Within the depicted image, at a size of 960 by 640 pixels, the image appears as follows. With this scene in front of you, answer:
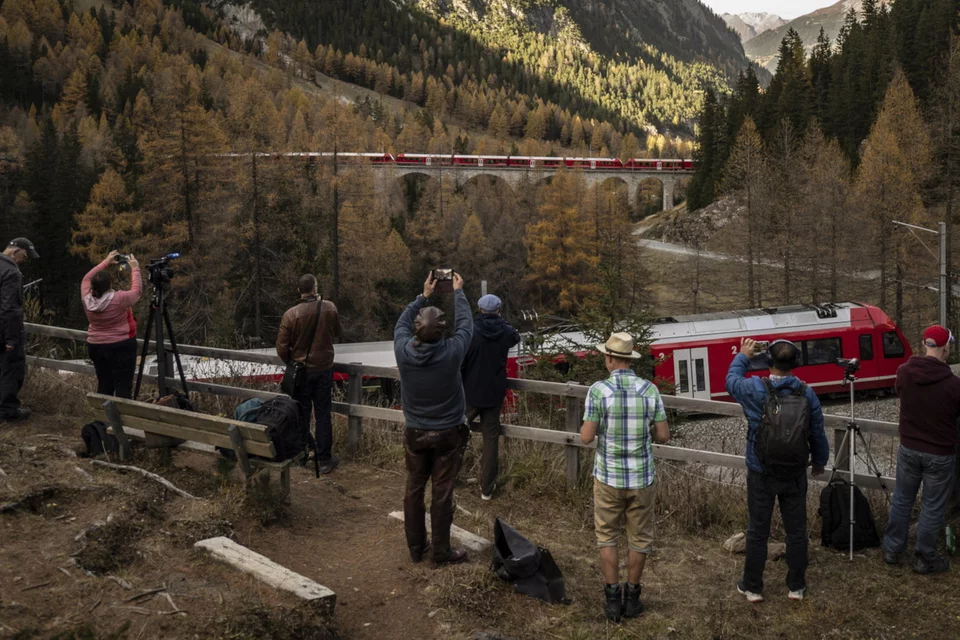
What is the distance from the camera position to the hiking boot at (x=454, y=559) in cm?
514

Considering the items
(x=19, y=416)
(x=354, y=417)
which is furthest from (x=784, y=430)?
(x=19, y=416)

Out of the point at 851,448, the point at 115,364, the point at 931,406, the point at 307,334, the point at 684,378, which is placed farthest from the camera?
the point at 684,378

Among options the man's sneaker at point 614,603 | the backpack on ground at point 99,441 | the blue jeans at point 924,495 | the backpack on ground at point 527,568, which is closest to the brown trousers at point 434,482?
the backpack on ground at point 527,568

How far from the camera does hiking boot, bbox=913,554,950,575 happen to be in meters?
5.34

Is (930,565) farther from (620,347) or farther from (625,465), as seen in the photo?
(620,347)

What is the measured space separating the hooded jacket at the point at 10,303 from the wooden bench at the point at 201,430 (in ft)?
5.39

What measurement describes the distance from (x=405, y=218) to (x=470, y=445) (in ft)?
232

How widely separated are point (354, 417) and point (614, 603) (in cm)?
388

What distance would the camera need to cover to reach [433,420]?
5156 mm

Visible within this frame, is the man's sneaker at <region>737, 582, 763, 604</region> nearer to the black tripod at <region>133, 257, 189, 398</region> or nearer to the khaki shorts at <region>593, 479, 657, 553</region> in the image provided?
the khaki shorts at <region>593, 479, 657, 553</region>

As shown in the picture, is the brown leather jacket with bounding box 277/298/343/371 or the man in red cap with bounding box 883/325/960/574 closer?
the man in red cap with bounding box 883/325/960/574

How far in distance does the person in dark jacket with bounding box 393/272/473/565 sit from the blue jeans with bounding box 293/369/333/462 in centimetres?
225

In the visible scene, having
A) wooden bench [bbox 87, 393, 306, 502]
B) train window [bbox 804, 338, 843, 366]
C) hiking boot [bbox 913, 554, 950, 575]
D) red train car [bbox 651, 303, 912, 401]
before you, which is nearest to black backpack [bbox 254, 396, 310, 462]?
wooden bench [bbox 87, 393, 306, 502]

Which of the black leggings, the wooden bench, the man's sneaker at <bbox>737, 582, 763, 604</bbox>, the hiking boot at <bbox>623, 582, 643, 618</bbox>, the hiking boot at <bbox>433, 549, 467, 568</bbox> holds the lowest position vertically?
the man's sneaker at <bbox>737, 582, 763, 604</bbox>
